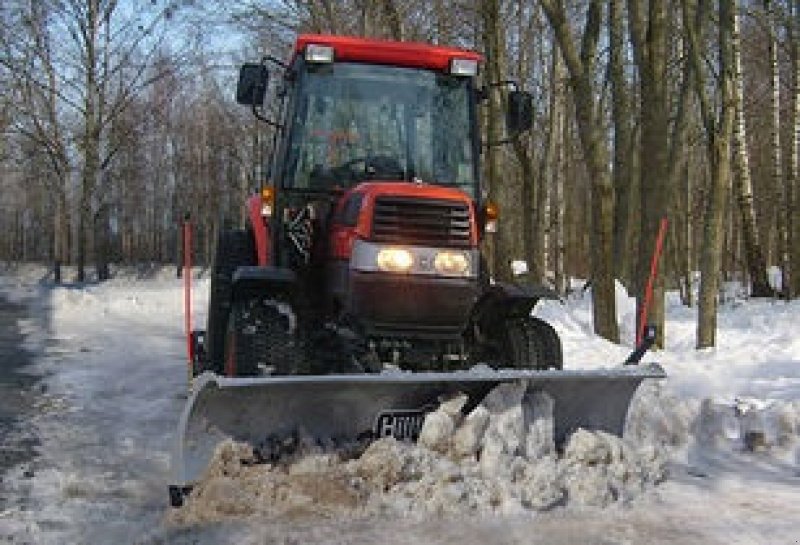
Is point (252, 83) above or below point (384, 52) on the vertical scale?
below

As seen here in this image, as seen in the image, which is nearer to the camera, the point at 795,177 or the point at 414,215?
the point at 414,215

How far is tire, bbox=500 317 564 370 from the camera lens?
19.2 ft

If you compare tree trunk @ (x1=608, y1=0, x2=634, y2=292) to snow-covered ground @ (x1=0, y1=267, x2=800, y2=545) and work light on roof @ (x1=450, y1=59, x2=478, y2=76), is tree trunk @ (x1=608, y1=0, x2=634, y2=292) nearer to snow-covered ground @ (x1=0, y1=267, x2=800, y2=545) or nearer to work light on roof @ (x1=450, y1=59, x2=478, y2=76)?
snow-covered ground @ (x1=0, y1=267, x2=800, y2=545)

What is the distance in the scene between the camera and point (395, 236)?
5.32 metres

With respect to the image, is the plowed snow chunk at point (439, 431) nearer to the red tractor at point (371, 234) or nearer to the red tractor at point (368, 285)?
the red tractor at point (368, 285)

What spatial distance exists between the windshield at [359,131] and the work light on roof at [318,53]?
0.11 m

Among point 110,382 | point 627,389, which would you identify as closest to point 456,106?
point 627,389

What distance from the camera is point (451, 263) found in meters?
5.42

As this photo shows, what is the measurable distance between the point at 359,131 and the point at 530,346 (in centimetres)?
171

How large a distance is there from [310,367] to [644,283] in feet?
19.9

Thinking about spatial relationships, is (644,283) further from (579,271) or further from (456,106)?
(579,271)

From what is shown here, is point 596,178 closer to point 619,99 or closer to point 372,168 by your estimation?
point 619,99

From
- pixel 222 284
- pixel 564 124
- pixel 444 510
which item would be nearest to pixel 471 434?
pixel 444 510

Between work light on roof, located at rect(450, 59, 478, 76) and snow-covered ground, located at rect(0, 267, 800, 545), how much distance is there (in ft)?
7.72
